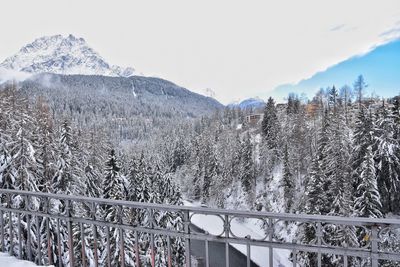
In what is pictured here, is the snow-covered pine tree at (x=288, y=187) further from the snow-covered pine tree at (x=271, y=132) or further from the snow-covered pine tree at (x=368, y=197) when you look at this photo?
the snow-covered pine tree at (x=368, y=197)

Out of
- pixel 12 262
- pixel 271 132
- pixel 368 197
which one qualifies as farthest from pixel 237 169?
pixel 12 262

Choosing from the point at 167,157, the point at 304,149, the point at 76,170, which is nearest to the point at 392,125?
the point at 304,149

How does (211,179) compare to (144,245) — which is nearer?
(144,245)

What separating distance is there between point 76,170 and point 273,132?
48.3 meters

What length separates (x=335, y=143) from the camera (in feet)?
115

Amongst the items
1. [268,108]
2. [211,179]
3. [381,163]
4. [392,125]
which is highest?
[268,108]

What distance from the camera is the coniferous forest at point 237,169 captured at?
17.5m

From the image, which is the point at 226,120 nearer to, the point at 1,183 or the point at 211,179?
the point at 211,179

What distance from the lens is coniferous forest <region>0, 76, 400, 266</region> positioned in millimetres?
17453

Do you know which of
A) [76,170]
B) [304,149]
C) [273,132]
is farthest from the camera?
[273,132]

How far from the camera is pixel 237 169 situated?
65.9 m

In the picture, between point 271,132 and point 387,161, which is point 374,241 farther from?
point 271,132

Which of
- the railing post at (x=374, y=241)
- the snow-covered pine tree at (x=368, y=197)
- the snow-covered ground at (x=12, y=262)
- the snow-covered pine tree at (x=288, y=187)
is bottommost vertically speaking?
the snow-covered pine tree at (x=288, y=187)

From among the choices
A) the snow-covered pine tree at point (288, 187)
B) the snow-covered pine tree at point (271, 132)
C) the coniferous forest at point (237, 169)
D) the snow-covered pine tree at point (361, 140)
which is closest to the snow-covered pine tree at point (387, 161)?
the coniferous forest at point (237, 169)
